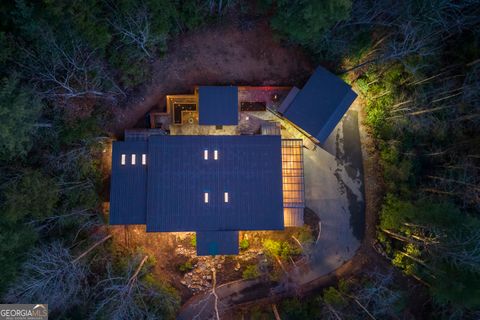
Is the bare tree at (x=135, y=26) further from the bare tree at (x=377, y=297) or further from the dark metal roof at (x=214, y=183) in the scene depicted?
the bare tree at (x=377, y=297)

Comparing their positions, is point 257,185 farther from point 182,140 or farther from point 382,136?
point 382,136

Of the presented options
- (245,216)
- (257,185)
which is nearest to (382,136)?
(257,185)

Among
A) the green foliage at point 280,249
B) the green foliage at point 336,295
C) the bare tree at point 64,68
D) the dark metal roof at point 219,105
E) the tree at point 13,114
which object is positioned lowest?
the green foliage at point 336,295

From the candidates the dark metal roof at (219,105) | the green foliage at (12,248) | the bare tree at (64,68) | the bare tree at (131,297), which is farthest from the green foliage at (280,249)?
the bare tree at (64,68)

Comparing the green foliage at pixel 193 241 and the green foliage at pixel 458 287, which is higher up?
the green foliage at pixel 193 241

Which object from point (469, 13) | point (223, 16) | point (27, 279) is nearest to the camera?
point (27, 279)

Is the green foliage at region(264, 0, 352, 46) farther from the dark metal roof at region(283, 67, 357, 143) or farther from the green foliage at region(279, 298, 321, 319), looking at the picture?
the green foliage at region(279, 298, 321, 319)
